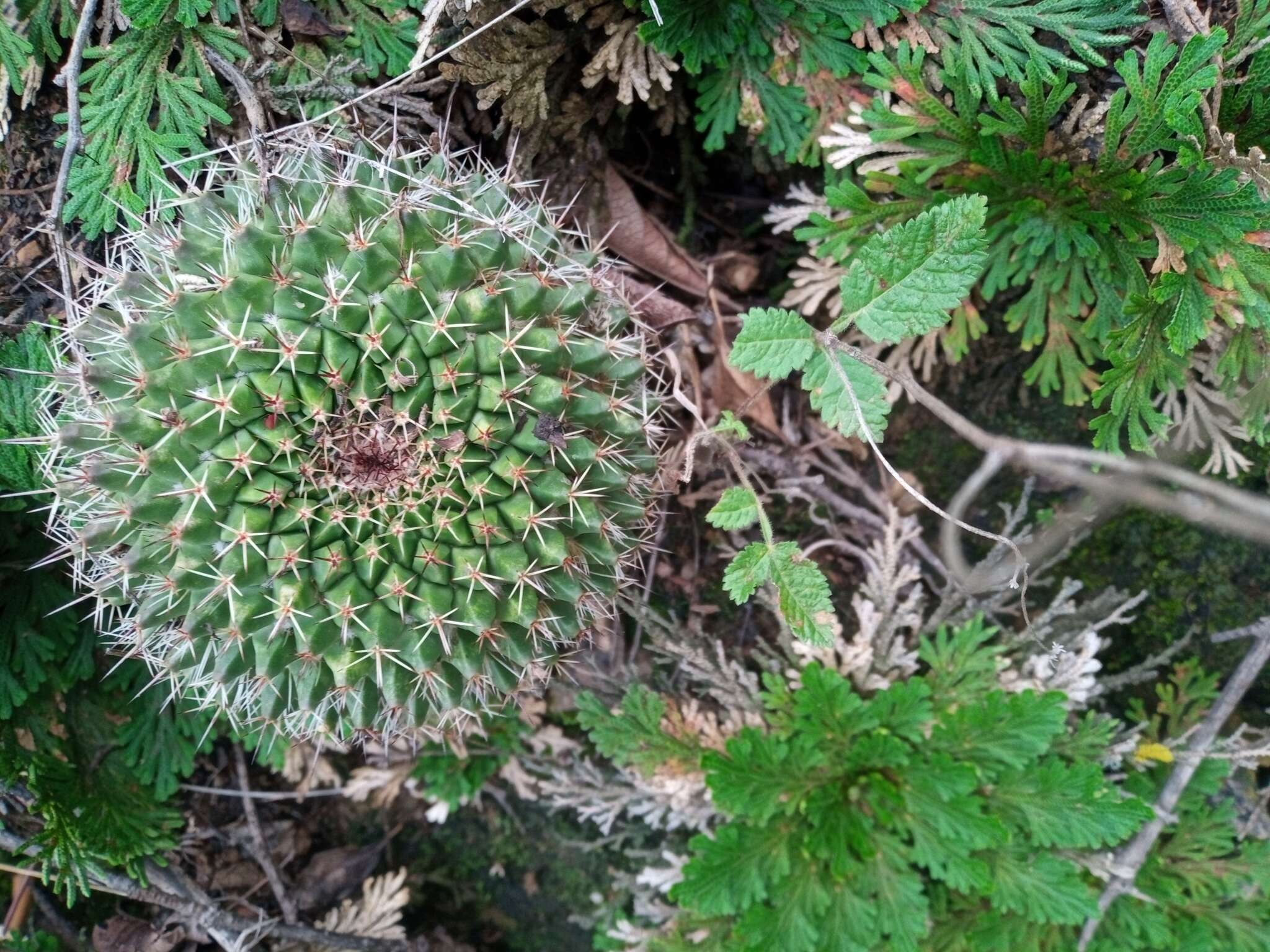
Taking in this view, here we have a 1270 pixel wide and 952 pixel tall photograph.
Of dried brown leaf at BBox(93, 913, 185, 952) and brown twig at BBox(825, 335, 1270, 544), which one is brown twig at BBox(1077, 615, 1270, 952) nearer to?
brown twig at BBox(825, 335, 1270, 544)

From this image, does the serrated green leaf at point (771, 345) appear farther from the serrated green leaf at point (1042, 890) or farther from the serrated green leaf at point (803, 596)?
the serrated green leaf at point (1042, 890)

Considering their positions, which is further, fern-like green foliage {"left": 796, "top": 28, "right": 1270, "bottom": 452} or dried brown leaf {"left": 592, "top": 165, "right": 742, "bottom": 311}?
dried brown leaf {"left": 592, "top": 165, "right": 742, "bottom": 311}

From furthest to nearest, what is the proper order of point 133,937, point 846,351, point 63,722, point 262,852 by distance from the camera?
1. point 262,852
2. point 133,937
3. point 63,722
4. point 846,351

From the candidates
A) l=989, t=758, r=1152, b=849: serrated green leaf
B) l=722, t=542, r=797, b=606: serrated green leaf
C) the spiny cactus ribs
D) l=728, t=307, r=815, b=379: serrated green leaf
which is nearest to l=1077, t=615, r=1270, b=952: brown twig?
l=989, t=758, r=1152, b=849: serrated green leaf

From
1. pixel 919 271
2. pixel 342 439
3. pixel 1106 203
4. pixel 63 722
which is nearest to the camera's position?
pixel 342 439

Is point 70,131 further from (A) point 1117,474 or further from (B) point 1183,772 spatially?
(B) point 1183,772

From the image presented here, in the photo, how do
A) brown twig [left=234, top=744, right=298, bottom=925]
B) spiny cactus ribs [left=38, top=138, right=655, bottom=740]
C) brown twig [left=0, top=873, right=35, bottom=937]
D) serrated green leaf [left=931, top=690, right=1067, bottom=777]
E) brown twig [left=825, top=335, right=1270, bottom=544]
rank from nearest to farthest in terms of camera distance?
1. spiny cactus ribs [left=38, top=138, right=655, bottom=740]
2. brown twig [left=825, top=335, right=1270, bottom=544]
3. serrated green leaf [left=931, top=690, right=1067, bottom=777]
4. brown twig [left=0, top=873, right=35, bottom=937]
5. brown twig [left=234, top=744, right=298, bottom=925]

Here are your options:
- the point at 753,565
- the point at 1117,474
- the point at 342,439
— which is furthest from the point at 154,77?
the point at 1117,474

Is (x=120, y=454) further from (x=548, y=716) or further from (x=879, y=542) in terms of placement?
(x=879, y=542)
